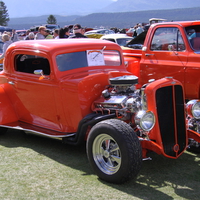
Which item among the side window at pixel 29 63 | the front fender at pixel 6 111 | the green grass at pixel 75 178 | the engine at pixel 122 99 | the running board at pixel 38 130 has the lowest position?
the green grass at pixel 75 178

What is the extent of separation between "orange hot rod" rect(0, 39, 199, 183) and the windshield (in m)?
1.48

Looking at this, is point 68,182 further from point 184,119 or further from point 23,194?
point 184,119

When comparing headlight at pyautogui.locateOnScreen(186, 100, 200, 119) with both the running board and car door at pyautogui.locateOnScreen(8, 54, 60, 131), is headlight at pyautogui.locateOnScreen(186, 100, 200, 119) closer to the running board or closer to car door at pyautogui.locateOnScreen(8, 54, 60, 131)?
the running board

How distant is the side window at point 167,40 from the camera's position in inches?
226

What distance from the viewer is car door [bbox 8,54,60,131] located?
174 inches

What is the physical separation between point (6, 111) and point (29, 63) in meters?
0.89

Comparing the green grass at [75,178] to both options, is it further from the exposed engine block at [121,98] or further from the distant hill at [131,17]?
the distant hill at [131,17]

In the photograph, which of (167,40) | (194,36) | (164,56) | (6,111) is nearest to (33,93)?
(6,111)

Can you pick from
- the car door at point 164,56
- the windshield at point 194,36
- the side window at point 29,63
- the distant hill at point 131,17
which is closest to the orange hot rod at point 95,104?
the side window at point 29,63

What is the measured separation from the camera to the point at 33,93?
4621 millimetres

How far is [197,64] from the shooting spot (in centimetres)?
547

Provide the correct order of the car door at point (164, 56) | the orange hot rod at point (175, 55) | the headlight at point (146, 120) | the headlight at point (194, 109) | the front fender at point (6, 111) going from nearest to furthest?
the headlight at point (146, 120), the headlight at point (194, 109), the front fender at point (6, 111), the orange hot rod at point (175, 55), the car door at point (164, 56)

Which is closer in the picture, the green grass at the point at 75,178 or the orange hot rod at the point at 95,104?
the green grass at the point at 75,178

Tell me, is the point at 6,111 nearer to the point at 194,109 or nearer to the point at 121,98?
the point at 121,98
